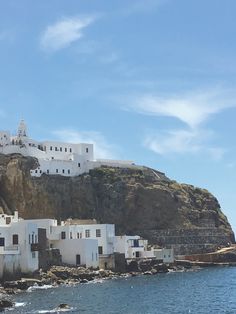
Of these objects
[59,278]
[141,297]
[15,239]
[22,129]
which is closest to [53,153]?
[22,129]

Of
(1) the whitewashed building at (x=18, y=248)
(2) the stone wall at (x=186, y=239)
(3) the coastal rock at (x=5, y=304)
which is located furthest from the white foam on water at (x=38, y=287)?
(2) the stone wall at (x=186, y=239)

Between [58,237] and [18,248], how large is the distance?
11312mm

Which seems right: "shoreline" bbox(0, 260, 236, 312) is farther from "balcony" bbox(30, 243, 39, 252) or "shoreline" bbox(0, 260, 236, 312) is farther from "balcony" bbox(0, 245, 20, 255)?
"balcony" bbox(0, 245, 20, 255)

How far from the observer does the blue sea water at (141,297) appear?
51.0 meters

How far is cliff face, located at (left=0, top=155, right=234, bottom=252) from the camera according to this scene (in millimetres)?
105188

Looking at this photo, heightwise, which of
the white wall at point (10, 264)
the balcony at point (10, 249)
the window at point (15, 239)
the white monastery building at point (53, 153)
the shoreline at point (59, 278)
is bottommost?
the shoreline at point (59, 278)

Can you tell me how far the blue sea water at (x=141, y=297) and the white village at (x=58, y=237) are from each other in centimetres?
Answer: 639

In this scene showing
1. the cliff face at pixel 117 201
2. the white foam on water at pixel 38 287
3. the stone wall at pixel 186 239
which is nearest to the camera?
the white foam on water at pixel 38 287

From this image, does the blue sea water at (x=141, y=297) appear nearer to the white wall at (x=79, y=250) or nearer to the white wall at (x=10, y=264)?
the white wall at (x=79, y=250)

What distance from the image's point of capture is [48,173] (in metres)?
114

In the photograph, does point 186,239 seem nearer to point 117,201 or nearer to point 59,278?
point 117,201

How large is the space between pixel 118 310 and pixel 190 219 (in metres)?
71.5

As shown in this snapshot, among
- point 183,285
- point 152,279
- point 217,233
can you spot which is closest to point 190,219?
point 217,233

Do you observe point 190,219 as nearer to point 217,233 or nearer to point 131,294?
point 217,233
